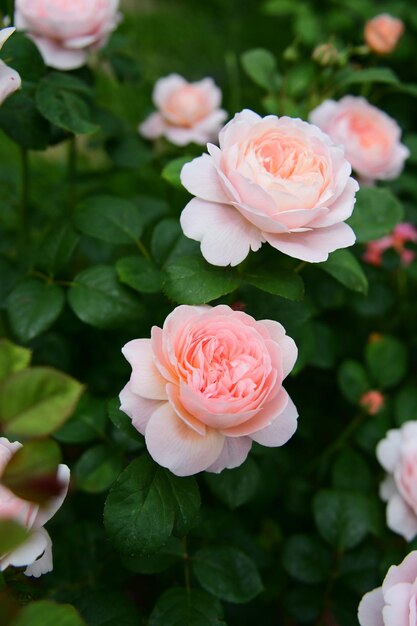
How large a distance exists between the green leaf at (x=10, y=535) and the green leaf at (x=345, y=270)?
0.58m

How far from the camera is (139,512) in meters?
0.76

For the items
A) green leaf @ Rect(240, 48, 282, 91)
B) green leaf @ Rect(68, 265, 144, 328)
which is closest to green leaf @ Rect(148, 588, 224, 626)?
green leaf @ Rect(68, 265, 144, 328)

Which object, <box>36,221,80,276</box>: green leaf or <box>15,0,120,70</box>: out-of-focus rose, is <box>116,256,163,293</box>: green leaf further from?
<box>15,0,120,70</box>: out-of-focus rose

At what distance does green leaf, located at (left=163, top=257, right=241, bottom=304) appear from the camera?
2.66 ft

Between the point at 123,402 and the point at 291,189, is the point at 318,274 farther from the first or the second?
the point at 123,402

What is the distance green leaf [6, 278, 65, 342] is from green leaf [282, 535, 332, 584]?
0.50 m

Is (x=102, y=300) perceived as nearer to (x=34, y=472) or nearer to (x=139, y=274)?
(x=139, y=274)

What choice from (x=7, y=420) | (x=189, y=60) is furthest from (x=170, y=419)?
(x=189, y=60)

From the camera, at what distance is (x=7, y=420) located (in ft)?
1.78

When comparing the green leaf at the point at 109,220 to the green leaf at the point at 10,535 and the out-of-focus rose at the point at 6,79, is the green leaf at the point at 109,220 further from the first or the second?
the green leaf at the point at 10,535

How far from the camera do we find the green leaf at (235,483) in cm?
99

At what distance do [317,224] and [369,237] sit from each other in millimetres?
228

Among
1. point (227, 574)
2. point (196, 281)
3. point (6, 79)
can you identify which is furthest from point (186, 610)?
point (6, 79)

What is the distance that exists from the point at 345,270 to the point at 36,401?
1.79 feet
